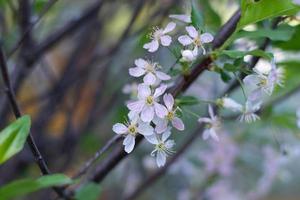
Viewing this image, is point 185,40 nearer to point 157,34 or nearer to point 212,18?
point 157,34

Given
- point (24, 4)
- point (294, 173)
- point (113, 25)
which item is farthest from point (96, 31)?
point (294, 173)

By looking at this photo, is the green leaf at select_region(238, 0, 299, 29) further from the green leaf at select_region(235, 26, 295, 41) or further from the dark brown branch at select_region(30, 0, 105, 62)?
the dark brown branch at select_region(30, 0, 105, 62)

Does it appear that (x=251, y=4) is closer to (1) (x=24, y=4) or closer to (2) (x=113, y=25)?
(1) (x=24, y=4)

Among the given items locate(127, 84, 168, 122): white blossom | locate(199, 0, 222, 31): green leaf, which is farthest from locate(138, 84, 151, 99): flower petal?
locate(199, 0, 222, 31): green leaf

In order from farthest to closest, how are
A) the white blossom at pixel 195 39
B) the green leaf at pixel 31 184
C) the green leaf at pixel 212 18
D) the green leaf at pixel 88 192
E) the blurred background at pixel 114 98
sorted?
the blurred background at pixel 114 98 < the green leaf at pixel 212 18 < the green leaf at pixel 88 192 < the white blossom at pixel 195 39 < the green leaf at pixel 31 184

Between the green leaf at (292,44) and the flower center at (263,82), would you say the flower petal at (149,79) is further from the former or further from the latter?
the green leaf at (292,44)

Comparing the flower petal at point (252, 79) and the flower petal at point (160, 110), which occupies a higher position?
the flower petal at point (160, 110)

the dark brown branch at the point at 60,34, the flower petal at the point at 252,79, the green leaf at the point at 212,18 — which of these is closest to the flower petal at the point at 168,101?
the flower petal at the point at 252,79
